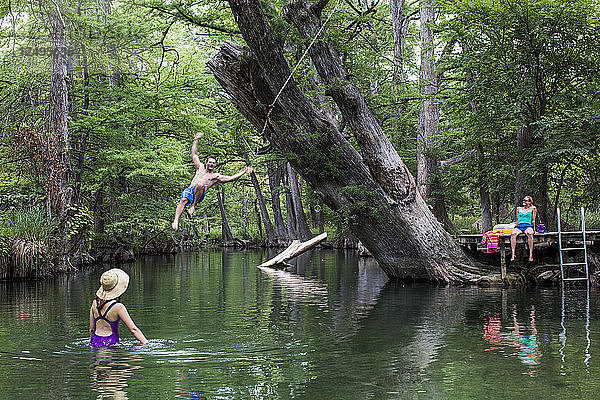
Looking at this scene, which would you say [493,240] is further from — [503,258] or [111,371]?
[111,371]

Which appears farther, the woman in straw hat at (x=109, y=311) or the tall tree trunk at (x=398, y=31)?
the tall tree trunk at (x=398, y=31)

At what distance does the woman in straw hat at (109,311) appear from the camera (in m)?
8.05

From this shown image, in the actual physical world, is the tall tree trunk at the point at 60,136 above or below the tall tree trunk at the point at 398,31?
below

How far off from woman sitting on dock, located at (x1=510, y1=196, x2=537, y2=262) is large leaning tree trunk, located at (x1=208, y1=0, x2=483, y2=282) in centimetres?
136

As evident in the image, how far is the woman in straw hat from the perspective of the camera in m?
8.05

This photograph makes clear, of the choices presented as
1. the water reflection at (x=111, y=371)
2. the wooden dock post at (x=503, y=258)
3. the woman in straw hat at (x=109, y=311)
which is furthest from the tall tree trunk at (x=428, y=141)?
the water reflection at (x=111, y=371)

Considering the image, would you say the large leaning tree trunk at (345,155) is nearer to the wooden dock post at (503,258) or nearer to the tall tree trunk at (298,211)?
the wooden dock post at (503,258)

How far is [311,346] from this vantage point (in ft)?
29.7

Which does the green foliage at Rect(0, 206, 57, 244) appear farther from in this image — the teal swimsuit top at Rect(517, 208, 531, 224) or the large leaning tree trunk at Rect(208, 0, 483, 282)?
the teal swimsuit top at Rect(517, 208, 531, 224)

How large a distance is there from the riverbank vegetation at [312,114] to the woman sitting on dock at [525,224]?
60.0 inches

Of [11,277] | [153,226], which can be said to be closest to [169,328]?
[11,277]

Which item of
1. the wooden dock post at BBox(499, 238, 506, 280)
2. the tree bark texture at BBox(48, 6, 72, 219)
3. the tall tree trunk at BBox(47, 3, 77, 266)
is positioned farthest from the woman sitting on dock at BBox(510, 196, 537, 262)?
the tree bark texture at BBox(48, 6, 72, 219)

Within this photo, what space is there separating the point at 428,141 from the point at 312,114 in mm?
8230

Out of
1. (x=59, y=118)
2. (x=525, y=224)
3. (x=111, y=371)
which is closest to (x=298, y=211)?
(x=59, y=118)
